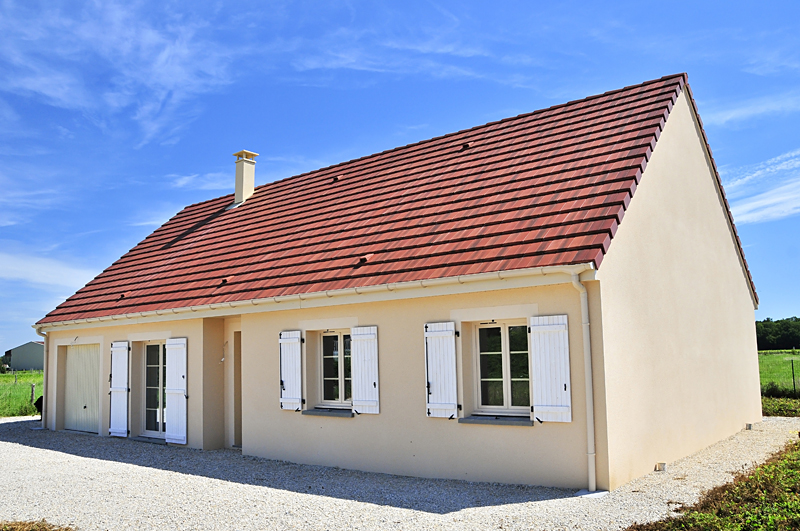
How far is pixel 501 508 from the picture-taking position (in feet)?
21.9

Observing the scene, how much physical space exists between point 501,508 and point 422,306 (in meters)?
2.96

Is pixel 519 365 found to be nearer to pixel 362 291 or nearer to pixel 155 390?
pixel 362 291

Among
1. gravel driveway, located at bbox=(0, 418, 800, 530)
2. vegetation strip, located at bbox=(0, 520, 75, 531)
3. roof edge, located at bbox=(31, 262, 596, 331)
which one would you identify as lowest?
gravel driveway, located at bbox=(0, 418, 800, 530)

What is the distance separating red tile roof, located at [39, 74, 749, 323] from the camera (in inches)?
327

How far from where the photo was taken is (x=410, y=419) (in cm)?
879

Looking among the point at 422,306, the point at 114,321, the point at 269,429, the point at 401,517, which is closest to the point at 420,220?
the point at 422,306

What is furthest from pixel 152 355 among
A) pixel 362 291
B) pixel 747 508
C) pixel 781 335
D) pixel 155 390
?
pixel 781 335

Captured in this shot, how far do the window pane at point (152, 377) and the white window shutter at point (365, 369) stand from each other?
5.67 metres

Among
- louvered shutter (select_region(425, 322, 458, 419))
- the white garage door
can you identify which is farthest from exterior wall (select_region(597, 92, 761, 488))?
the white garage door

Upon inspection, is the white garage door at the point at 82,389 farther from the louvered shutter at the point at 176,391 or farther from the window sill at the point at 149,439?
the louvered shutter at the point at 176,391

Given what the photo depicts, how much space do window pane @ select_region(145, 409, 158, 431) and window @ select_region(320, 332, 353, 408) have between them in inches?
185

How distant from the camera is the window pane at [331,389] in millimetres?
10117

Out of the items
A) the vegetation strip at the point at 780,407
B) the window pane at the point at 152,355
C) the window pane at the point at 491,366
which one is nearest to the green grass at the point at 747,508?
the window pane at the point at 491,366

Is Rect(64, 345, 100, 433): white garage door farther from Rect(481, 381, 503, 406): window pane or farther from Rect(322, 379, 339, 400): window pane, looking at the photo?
Rect(481, 381, 503, 406): window pane
